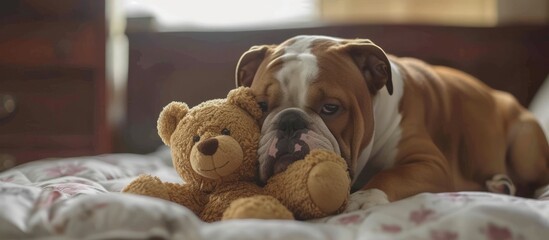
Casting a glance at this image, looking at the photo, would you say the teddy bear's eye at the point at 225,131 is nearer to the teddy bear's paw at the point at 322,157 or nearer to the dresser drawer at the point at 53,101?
the teddy bear's paw at the point at 322,157

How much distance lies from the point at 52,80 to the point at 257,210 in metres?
1.74

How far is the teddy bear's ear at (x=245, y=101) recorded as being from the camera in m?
1.23

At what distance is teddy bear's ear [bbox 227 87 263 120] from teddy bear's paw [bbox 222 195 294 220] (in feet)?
0.92

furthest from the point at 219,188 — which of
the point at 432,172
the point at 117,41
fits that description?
the point at 117,41

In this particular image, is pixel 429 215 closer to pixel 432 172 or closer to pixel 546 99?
pixel 432 172

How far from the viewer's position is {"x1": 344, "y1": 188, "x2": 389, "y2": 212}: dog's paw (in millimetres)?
1163

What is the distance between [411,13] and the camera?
9.61 ft

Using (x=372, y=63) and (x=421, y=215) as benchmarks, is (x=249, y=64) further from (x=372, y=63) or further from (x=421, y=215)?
(x=421, y=215)

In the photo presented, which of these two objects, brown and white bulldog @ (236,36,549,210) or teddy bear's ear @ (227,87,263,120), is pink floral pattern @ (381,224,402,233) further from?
teddy bear's ear @ (227,87,263,120)

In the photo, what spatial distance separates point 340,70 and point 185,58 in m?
1.20

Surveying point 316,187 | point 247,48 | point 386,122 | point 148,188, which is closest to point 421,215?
point 316,187

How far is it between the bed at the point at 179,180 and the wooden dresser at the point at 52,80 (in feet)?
0.44

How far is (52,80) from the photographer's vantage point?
2.45 meters

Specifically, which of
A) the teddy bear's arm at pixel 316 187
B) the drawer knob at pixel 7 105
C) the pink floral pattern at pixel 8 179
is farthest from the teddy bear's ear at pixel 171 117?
the drawer knob at pixel 7 105
